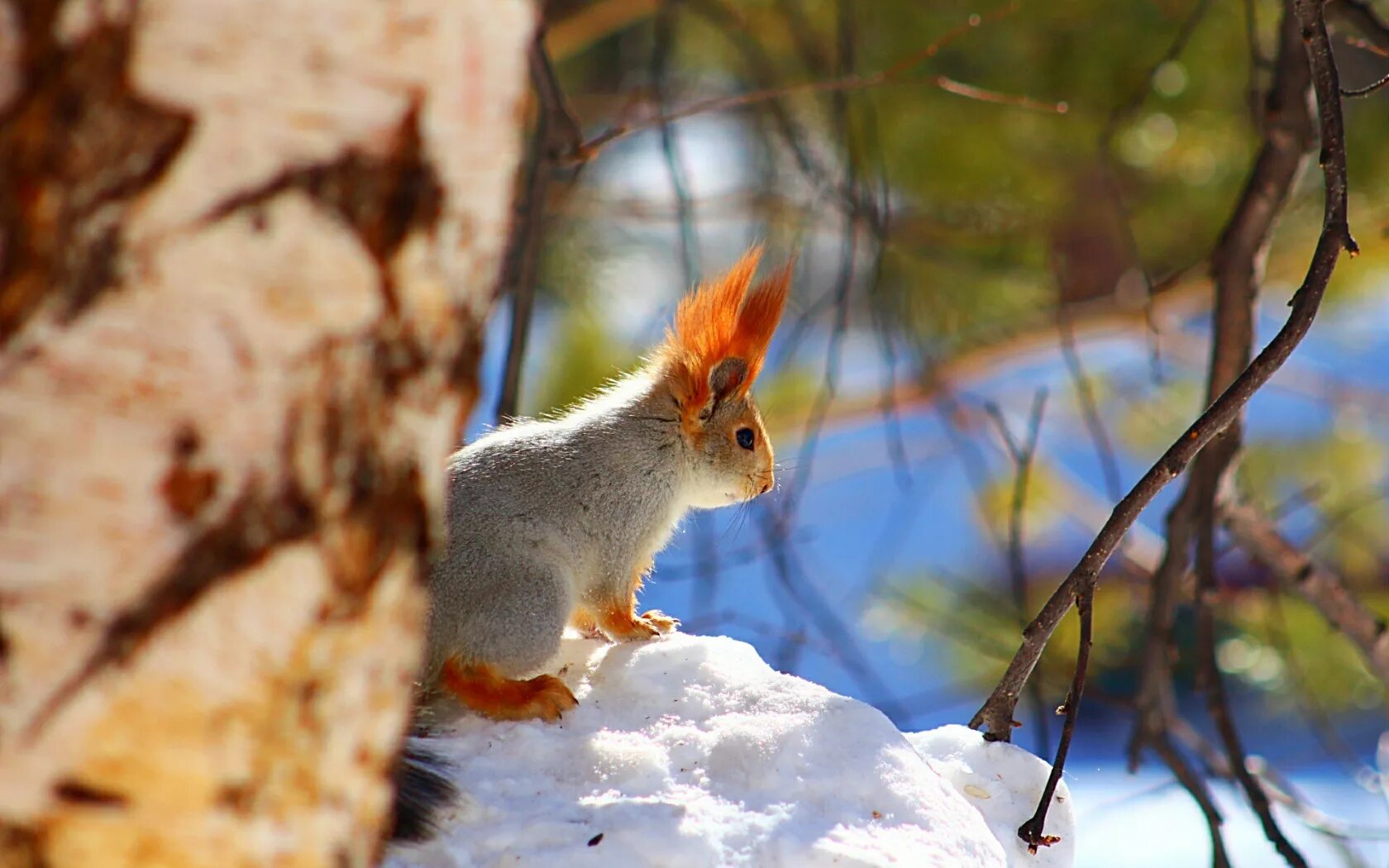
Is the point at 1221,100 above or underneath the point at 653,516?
above

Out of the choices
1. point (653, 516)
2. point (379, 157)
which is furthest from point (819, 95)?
point (379, 157)

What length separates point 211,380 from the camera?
1.96 feet

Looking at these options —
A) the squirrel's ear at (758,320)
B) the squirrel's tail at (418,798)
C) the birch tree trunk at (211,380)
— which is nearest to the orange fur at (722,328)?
the squirrel's ear at (758,320)

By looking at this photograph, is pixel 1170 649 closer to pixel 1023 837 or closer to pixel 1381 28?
pixel 1023 837

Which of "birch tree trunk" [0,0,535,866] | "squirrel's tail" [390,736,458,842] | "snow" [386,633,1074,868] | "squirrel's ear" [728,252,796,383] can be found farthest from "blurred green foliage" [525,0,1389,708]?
"birch tree trunk" [0,0,535,866]

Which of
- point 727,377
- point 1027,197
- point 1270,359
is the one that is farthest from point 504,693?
point 1027,197

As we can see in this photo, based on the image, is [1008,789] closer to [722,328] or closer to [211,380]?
[722,328]

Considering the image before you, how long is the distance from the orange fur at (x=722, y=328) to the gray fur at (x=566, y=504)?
2 centimetres

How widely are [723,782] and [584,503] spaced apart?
0.53 m

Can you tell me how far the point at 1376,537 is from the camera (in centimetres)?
373

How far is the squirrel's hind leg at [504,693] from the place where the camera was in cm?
129

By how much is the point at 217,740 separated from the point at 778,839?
56 centimetres

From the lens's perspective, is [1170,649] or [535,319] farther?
[535,319]

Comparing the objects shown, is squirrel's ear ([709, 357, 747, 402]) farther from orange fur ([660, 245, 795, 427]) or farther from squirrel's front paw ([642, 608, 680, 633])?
squirrel's front paw ([642, 608, 680, 633])
